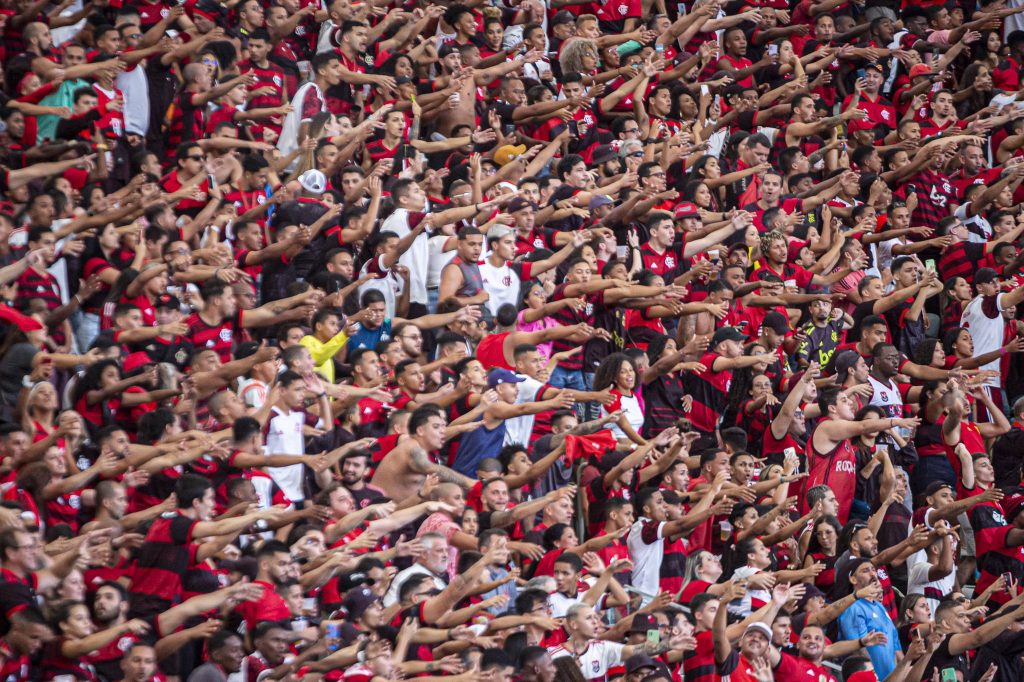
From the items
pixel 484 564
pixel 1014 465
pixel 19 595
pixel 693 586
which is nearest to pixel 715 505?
pixel 693 586

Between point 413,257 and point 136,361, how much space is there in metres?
2.62

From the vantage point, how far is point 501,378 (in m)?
11.8

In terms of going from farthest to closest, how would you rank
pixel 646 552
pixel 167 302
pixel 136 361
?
pixel 646 552 → pixel 167 302 → pixel 136 361

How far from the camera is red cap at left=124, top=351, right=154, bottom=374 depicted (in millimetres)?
11023

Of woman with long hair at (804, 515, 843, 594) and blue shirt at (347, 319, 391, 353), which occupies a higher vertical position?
blue shirt at (347, 319, 391, 353)

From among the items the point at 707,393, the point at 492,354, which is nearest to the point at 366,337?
the point at 492,354

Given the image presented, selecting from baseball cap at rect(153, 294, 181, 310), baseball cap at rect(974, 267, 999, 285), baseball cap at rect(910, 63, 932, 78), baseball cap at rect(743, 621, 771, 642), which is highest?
baseball cap at rect(153, 294, 181, 310)

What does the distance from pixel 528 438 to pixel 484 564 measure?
7.37 ft

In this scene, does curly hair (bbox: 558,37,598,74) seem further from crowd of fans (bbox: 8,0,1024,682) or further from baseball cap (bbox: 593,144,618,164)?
baseball cap (bbox: 593,144,618,164)

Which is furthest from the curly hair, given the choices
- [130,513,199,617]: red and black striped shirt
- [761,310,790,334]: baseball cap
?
[130,513,199,617]: red and black striped shirt

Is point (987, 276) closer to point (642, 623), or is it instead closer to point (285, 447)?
point (642, 623)

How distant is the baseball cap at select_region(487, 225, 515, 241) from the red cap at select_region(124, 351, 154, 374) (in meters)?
3.06

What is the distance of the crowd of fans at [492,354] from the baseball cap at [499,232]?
0.66 feet

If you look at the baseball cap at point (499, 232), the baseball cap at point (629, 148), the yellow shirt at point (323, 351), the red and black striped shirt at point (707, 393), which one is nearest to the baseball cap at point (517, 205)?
the baseball cap at point (499, 232)
